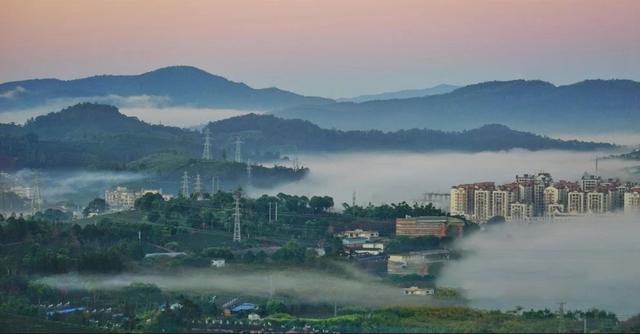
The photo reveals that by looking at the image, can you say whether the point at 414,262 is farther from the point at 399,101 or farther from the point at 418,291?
the point at 399,101

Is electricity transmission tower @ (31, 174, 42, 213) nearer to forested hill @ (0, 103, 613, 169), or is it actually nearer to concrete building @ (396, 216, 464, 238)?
forested hill @ (0, 103, 613, 169)

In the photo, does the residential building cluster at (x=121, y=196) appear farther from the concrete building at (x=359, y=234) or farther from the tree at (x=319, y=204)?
the concrete building at (x=359, y=234)

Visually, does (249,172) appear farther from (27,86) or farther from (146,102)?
(146,102)

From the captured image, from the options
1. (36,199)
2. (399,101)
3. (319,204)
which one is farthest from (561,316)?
(399,101)

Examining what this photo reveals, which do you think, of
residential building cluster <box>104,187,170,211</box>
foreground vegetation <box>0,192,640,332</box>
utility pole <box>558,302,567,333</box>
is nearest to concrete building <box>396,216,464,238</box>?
foreground vegetation <box>0,192,640,332</box>

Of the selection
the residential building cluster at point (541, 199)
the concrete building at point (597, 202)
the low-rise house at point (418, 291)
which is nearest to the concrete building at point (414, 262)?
the low-rise house at point (418, 291)

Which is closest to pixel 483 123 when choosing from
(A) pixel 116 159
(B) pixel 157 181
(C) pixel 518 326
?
(A) pixel 116 159
